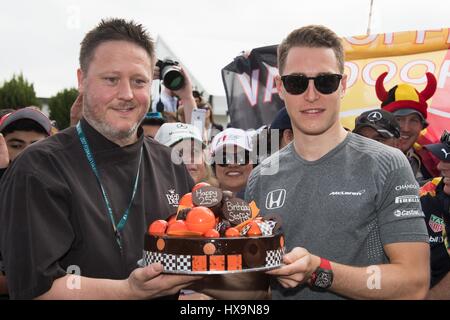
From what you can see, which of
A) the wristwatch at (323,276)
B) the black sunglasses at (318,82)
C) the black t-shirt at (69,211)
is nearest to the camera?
the black t-shirt at (69,211)

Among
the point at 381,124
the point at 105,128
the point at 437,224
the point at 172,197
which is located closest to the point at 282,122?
the point at 381,124

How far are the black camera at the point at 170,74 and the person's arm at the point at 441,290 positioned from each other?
3269 mm

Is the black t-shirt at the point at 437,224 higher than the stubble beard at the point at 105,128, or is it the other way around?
the stubble beard at the point at 105,128

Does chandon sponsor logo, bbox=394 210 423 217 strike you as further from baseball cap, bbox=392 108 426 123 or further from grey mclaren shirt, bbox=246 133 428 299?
baseball cap, bbox=392 108 426 123

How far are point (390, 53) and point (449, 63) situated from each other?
0.74 m

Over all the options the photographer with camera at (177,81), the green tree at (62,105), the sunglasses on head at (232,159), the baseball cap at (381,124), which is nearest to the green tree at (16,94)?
the green tree at (62,105)

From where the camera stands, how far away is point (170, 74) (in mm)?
5703

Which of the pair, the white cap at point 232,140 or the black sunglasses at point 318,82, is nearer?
the black sunglasses at point 318,82

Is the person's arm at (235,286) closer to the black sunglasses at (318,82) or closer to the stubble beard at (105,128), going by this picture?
the stubble beard at (105,128)

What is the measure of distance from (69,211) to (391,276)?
1576 millimetres

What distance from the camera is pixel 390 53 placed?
277 inches

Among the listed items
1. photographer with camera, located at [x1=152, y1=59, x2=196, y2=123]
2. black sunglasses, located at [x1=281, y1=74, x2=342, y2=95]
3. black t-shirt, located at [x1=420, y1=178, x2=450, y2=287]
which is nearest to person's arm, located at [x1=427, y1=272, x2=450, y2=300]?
black t-shirt, located at [x1=420, y1=178, x2=450, y2=287]

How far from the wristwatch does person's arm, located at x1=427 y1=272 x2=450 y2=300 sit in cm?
199

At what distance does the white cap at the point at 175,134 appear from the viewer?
16.4 ft
